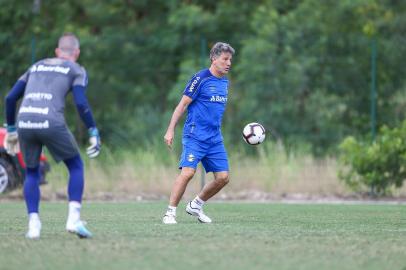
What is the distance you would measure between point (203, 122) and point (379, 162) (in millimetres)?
7690

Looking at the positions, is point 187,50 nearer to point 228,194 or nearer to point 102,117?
point 102,117

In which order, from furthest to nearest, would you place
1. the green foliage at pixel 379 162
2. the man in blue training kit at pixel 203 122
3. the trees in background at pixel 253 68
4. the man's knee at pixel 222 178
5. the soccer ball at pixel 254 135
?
the trees in background at pixel 253 68, the green foliage at pixel 379 162, the soccer ball at pixel 254 135, the man's knee at pixel 222 178, the man in blue training kit at pixel 203 122

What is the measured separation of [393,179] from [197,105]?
319 inches

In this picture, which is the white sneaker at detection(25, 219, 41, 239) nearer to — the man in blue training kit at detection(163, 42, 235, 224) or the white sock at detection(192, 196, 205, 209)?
the man in blue training kit at detection(163, 42, 235, 224)

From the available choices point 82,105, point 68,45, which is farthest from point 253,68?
point 82,105

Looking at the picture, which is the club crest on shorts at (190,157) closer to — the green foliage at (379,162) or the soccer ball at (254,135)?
the soccer ball at (254,135)

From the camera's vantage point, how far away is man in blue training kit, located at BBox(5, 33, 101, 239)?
7969 millimetres

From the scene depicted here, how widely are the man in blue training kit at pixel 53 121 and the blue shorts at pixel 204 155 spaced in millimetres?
2334

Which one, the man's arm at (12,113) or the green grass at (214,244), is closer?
the green grass at (214,244)

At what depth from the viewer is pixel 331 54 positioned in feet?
64.1

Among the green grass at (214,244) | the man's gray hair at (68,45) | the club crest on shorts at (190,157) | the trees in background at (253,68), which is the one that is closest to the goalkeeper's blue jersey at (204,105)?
the club crest on shorts at (190,157)

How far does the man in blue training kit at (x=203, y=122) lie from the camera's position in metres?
10.3

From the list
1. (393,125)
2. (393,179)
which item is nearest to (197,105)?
(393,179)

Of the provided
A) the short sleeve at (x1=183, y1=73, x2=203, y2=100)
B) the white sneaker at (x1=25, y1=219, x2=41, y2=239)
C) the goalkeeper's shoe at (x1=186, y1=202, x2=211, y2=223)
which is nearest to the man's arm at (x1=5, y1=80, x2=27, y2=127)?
the white sneaker at (x1=25, y1=219, x2=41, y2=239)
